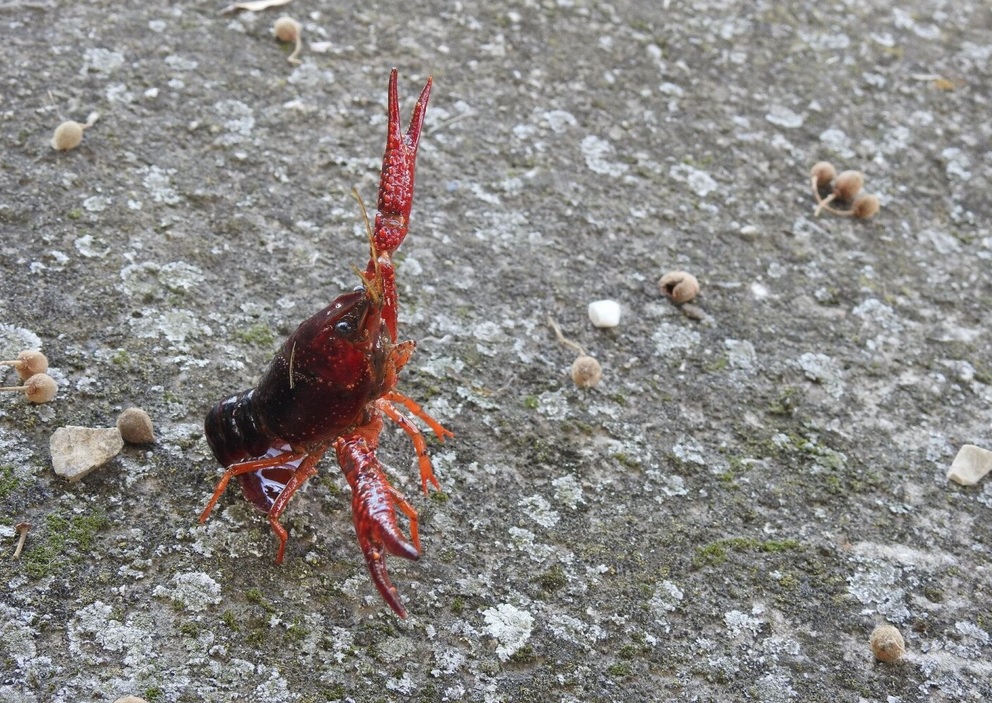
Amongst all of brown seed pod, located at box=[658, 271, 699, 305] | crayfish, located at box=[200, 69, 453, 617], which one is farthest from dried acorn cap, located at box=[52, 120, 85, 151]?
brown seed pod, located at box=[658, 271, 699, 305]

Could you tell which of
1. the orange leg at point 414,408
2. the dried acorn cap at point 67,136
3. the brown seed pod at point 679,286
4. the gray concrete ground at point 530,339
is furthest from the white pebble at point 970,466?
the dried acorn cap at point 67,136

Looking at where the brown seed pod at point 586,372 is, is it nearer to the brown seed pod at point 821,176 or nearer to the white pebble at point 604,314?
the white pebble at point 604,314

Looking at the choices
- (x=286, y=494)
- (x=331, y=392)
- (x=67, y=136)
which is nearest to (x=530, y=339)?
(x=331, y=392)

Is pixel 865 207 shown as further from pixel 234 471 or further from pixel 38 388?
pixel 38 388

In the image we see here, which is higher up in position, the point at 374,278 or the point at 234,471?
the point at 374,278

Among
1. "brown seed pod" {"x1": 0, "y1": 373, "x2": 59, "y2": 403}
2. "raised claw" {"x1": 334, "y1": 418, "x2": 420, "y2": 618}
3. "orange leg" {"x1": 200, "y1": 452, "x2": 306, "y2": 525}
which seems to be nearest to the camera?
"raised claw" {"x1": 334, "y1": 418, "x2": 420, "y2": 618}

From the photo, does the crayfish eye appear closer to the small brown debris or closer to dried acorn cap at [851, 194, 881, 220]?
the small brown debris
